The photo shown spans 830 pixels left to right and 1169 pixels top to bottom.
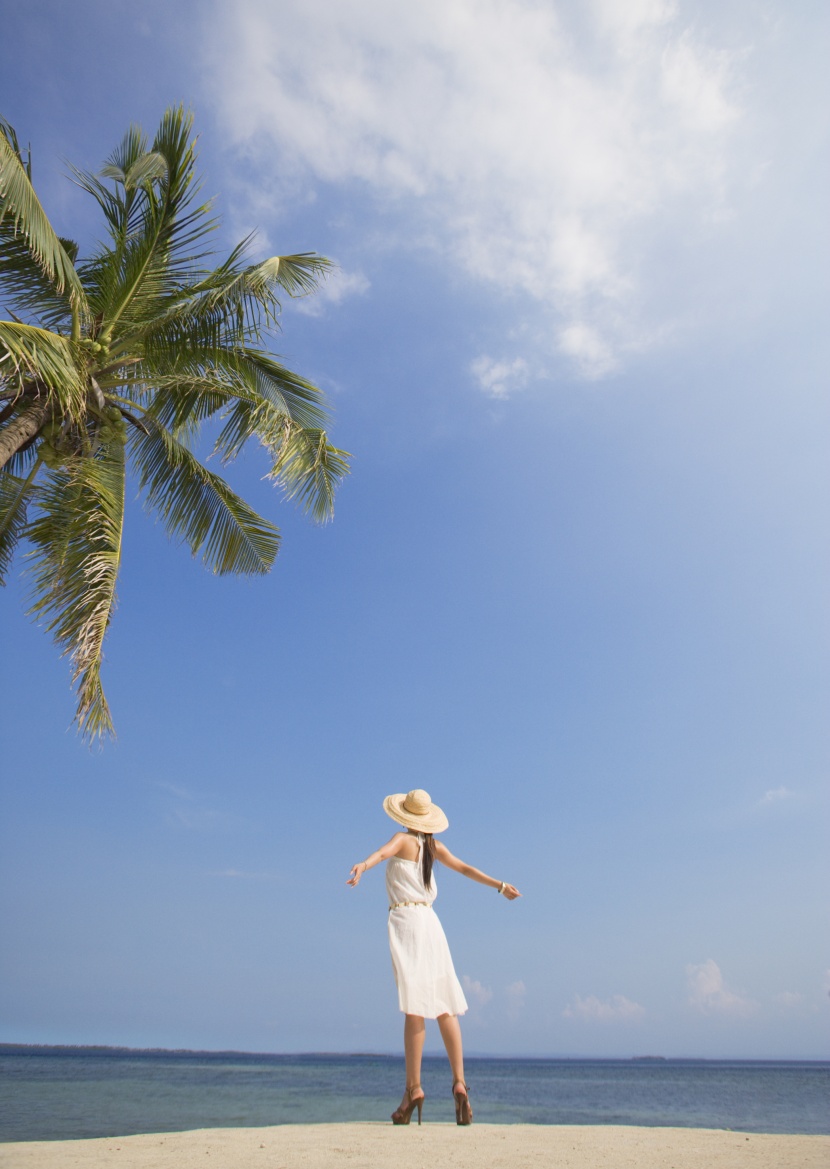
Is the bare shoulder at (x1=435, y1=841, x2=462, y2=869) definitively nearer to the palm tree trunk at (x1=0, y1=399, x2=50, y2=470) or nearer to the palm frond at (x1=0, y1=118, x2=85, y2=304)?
the palm tree trunk at (x1=0, y1=399, x2=50, y2=470)

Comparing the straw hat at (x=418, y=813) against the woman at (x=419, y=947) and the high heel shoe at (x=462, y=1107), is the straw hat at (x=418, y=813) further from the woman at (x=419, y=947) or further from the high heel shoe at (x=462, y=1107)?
the high heel shoe at (x=462, y=1107)

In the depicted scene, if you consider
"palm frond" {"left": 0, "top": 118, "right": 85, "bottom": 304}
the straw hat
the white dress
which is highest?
"palm frond" {"left": 0, "top": 118, "right": 85, "bottom": 304}

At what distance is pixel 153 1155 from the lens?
439cm

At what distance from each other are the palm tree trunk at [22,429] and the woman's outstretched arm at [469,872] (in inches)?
200

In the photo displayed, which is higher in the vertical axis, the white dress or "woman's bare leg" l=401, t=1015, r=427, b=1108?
the white dress

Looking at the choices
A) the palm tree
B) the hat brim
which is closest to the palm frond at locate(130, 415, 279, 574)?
the palm tree

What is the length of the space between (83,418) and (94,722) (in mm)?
3035

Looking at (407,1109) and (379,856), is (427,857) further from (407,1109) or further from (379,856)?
(407,1109)

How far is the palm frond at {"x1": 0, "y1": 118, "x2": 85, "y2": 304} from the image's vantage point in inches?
267

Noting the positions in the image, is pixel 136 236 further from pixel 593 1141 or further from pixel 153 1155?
pixel 593 1141

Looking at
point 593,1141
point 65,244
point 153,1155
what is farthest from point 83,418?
point 593,1141

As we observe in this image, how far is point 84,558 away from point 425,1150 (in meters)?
5.81

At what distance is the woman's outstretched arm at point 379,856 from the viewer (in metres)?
5.11

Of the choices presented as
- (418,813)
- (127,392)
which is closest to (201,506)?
(127,392)
